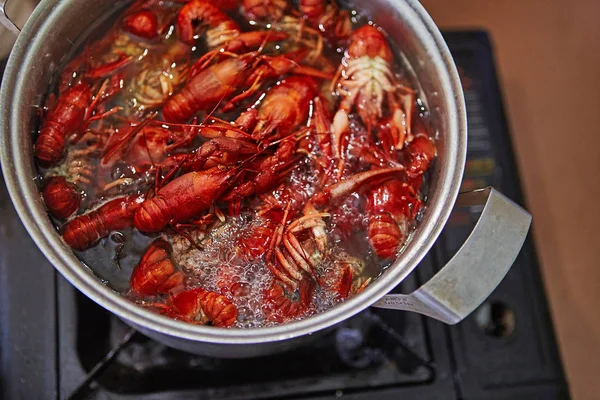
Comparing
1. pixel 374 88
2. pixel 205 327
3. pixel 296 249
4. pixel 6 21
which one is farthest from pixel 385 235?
pixel 6 21

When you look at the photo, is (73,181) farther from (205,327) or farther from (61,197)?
(205,327)

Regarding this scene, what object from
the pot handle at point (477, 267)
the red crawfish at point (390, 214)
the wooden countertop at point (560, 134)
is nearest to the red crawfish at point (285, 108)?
the red crawfish at point (390, 214)

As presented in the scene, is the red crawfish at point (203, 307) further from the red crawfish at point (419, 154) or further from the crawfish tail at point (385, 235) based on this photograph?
the red crawfish at point (419, 154)

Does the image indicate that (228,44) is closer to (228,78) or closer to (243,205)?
(228,78)

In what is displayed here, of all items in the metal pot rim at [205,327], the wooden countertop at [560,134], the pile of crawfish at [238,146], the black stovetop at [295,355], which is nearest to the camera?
the metal pot rim at [205,327]

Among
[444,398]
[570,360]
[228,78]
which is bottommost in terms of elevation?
[570,360]

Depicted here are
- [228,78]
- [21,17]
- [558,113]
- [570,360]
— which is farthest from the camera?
[558,113]

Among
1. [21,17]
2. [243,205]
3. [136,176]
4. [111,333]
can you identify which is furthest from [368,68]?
[111,333]
